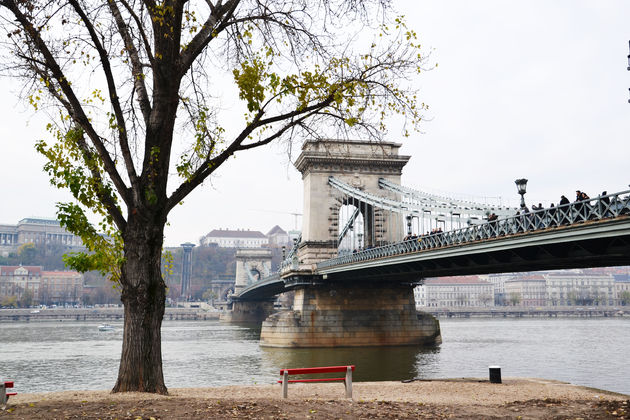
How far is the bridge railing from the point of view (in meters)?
18.0

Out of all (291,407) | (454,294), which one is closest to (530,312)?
(454,294)

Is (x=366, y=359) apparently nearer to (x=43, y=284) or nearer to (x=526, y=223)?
(x=526, y=223)

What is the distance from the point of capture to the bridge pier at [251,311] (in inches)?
4218

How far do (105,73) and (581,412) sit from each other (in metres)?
11.9

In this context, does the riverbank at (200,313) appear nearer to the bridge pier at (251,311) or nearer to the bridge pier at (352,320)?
the bridge pier at (251,311)

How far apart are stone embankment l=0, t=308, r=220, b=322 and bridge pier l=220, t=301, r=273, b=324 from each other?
26.8 meters

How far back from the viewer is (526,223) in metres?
22.7

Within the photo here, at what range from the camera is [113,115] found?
40.9ft

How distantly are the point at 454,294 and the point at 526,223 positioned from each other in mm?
178004

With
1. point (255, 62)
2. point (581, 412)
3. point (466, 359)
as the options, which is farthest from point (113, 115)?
point (466, 359)

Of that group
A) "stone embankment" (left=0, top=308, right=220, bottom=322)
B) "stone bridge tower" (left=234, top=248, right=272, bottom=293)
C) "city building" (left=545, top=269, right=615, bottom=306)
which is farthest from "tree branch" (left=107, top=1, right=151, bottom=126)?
"city building" (left=545, top=269, right=615, bottom=306)

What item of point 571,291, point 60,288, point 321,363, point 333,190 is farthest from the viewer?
point 571,291

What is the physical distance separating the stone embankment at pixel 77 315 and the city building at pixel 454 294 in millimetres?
81302

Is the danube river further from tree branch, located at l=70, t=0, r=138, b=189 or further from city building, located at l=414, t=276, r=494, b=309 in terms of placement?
city building, located at l=414, t=276, r=494, b=309
